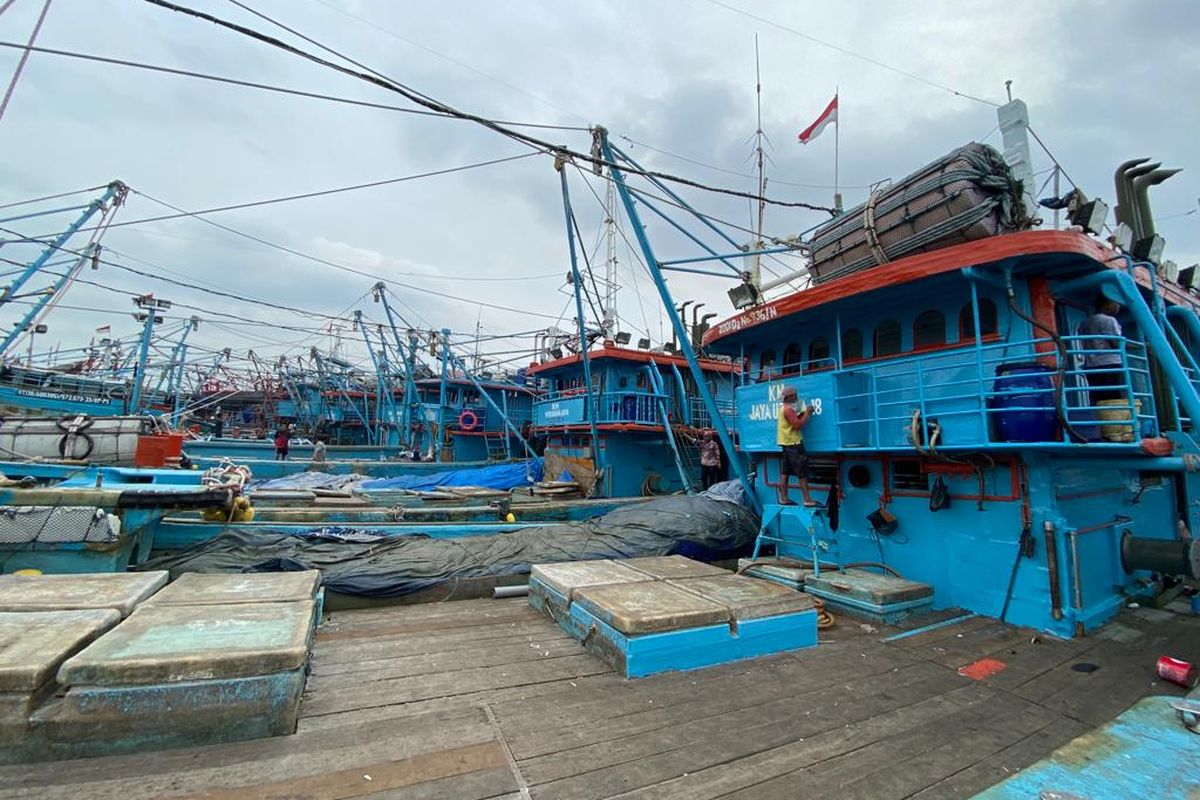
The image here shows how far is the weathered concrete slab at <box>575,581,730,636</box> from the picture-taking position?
4535mm

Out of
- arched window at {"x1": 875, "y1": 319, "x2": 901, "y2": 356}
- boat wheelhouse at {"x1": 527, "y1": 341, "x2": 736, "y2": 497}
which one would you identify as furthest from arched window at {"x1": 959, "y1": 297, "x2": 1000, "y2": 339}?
boat wheelhouse at {"x1": 527, "y1": 341, "x2": 736, "y2": 497}

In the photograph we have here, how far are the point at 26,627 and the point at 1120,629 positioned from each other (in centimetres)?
1060

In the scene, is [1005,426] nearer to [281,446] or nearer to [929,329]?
[929,329]

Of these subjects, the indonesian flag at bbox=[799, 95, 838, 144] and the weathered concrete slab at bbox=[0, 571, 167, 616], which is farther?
the indonesian flag at bbox=[799, 95, 838, 144]

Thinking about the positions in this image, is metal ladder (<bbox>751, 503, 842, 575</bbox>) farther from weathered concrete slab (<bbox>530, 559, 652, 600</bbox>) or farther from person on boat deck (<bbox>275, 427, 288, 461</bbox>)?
person on boat deck (<bbox>275, 427, 288, 461</bbox>)

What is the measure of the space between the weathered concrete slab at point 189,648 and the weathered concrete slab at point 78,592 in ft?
1.01

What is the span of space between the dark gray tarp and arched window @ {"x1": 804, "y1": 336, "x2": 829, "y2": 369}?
3.10m

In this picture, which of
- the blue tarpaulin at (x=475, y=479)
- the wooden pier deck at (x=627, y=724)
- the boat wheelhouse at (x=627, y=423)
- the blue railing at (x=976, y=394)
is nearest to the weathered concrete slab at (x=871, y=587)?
the wooden pier deck at (x=627, y=724)

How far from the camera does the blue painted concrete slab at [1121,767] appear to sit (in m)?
2.95

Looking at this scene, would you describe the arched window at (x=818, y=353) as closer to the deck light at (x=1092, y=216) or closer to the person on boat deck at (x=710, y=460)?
the deck light at (x=1092, y=216)

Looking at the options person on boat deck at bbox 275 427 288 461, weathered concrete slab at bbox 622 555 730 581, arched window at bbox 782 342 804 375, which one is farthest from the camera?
person on boat deck at bbox 275 427 288 461

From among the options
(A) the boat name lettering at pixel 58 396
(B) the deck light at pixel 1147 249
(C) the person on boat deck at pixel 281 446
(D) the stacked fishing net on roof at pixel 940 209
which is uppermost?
(D) the stacked fishing net on roof at pixel 940 209

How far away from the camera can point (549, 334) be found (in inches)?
874

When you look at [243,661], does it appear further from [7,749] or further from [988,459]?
[988,459]
